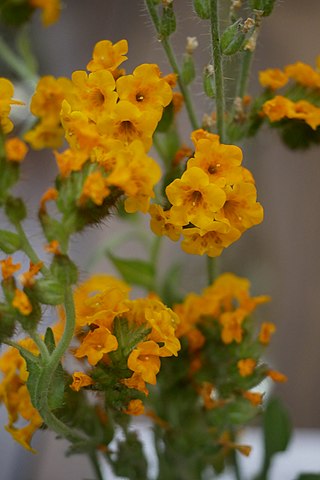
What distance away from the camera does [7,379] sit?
50cm

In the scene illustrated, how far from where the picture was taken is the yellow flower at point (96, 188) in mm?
390

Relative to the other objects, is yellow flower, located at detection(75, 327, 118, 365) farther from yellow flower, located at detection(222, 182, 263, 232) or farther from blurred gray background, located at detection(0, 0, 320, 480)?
blurred gray background, located at detection(0, 0, 320, 480)

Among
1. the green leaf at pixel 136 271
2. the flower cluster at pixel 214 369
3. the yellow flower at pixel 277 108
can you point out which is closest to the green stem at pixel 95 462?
the flower cluster at pixel 214 369

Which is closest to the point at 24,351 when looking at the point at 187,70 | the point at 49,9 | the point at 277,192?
the point at 187,70

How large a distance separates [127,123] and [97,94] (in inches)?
1.0

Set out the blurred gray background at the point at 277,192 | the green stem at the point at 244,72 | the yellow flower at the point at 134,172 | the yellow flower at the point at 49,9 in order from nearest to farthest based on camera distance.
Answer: the yellow flower at the point at 134,172 < the green stem at the point at 244,72 < the yellow flower at the point at 49,9 < the blurred gray background at the point at 277,192

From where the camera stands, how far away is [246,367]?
0.52 meters

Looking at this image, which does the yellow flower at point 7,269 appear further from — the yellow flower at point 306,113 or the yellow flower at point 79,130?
the yellow flower at point 306,113

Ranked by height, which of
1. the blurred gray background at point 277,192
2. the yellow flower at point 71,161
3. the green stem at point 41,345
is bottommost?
the blurred gray background at point 277,192

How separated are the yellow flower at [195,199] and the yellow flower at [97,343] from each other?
0.24 ft

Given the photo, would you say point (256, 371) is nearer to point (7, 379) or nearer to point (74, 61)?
point (7, 379)

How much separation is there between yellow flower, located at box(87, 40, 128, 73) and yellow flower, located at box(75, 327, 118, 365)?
15 cm

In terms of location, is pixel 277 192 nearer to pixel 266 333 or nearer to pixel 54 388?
pixel 266 333

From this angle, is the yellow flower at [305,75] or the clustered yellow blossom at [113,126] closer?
the clustered yellow blossom at [113,126]
